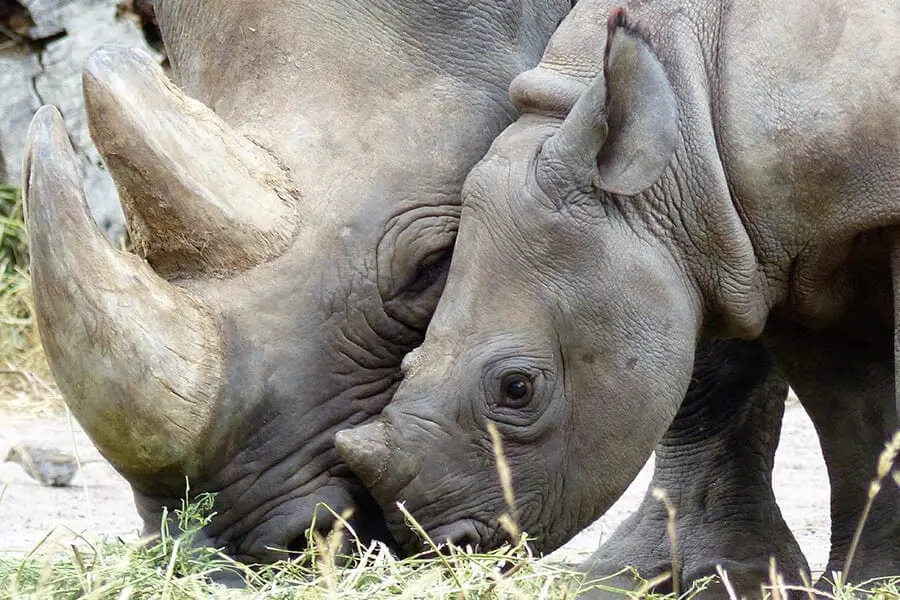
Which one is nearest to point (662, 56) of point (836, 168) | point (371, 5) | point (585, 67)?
point (585, 67)

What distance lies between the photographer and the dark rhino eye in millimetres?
3920

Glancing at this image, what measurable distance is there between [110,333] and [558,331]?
957 mm

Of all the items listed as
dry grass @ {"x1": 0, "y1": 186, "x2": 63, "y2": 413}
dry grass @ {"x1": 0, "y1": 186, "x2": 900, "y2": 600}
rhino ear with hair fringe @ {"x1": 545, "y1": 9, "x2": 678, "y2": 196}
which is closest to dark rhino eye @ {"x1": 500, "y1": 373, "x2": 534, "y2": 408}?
dry grass @ {"x1": 0, "y1": 186, "x2": 900, "y2": 600}

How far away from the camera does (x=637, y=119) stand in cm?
390

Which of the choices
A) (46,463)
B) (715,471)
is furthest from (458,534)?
(46,463)

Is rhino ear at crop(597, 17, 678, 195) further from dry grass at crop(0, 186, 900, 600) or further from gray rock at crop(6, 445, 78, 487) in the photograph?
gray rock at crop(6, 445, 78, 487)

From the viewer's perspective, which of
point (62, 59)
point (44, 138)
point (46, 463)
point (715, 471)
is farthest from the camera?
point (62, 59)

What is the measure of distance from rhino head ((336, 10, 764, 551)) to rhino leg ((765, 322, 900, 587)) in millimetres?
691

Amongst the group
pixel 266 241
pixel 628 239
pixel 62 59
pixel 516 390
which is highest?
pixel 628 239

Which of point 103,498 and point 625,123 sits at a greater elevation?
point 625,123

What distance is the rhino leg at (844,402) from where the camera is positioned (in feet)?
15.1

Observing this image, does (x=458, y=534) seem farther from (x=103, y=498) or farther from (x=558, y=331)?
(x=103, y=498)

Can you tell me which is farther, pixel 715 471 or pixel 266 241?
pixel 715 471

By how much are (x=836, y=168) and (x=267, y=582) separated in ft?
4.86
